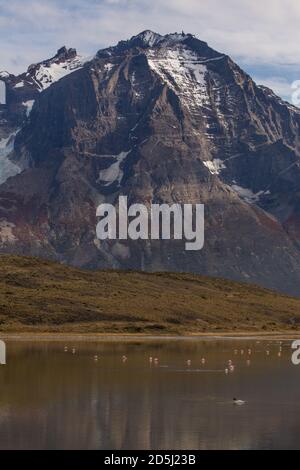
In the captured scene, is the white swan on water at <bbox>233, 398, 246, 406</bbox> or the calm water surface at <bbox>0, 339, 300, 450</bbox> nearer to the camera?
the calm water surface at <bbox>0, 339, 300, 450</bbox>

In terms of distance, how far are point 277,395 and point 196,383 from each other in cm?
1409

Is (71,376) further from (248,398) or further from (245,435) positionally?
(245,435)

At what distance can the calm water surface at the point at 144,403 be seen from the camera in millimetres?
89562

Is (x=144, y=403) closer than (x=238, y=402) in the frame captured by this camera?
Yes

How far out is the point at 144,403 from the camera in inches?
4441

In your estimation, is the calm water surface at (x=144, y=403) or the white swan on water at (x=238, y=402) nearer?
the calm water surface at (x=144, y=403)

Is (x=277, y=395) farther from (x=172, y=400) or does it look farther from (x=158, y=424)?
(x=158, y=424)

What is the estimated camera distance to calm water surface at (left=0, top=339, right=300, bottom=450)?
89.6 metres

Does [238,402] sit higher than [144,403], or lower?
higher

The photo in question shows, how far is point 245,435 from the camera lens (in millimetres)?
91812
